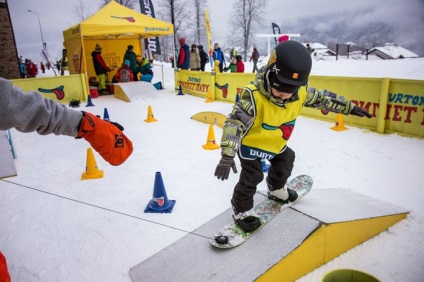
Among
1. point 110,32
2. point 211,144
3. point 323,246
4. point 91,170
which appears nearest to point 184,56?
point 110,32

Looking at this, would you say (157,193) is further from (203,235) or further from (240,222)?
(240,222)

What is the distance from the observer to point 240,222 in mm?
2650

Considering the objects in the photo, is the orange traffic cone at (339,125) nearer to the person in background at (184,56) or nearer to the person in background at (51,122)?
the person in background at (51,122)

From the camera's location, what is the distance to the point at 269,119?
7.88 ft

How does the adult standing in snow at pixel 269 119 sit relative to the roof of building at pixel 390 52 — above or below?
below

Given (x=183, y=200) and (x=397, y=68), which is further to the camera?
(x=397, y=68)

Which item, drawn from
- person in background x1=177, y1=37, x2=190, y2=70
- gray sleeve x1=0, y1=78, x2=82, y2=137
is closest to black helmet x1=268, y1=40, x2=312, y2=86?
gray sleeve x1=0, y1=78, x2=82, y2=137

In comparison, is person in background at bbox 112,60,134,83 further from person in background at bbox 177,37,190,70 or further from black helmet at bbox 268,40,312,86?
black helmet at bbox 268,40,312,86

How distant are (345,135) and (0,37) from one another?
2112 centimetres

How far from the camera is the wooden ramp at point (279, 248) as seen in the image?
222 centimetres

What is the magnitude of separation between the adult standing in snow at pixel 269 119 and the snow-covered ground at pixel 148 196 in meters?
0.85

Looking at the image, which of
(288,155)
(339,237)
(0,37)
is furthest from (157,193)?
(0,37)

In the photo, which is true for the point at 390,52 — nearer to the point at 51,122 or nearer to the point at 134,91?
the point at 134,91

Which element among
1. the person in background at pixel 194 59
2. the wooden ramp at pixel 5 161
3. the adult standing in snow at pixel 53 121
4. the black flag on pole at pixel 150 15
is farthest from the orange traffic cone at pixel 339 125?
the black flag on pole at pixel 150 15
